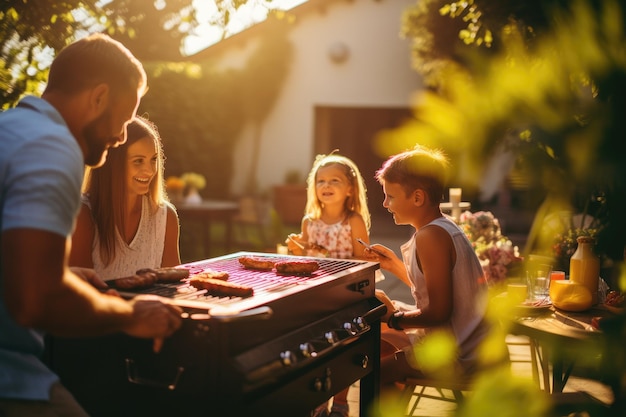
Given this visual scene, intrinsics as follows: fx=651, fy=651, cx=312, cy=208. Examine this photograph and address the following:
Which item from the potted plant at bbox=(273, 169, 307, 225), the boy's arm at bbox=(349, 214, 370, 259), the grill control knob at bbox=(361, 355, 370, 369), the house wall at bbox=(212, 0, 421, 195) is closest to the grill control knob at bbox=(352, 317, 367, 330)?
the grill control knob at bbox=(361, 355, 370, 369)

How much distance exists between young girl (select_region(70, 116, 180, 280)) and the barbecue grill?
74 centimetres

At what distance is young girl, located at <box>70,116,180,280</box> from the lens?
3.20 metres

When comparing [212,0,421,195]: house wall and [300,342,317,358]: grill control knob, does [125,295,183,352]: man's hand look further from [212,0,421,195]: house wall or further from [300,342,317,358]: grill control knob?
[212,0,421,195]: house wall

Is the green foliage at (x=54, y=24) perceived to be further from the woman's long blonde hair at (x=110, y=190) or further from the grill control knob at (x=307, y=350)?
the grill control knob at (x=307, y=350)

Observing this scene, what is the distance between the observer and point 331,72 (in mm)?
18078

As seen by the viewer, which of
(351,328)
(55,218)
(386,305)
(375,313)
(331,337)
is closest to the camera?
(55,218)

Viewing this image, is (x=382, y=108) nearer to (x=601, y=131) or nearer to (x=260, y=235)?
(x=260, y=235)

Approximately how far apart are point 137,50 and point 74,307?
3595 millimetres

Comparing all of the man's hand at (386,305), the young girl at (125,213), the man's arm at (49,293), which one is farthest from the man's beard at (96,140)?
the man's hand at (386,305)

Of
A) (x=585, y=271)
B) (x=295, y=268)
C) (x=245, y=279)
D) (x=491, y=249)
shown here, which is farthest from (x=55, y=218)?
(x=491, y=249)

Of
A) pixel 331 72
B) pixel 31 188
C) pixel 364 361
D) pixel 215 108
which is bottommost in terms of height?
pixel 364 361

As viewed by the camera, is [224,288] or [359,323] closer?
[224,288]

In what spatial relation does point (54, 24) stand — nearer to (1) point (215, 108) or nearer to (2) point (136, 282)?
(2) point (136, 282)

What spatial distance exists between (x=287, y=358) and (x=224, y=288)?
369mm
